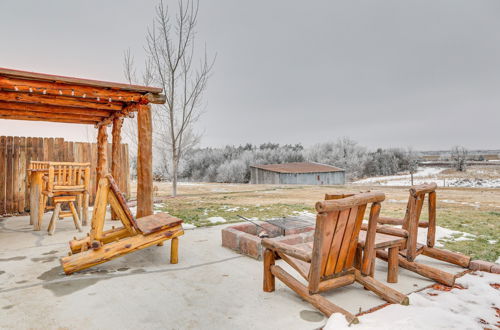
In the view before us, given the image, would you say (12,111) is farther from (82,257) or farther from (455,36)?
(455,36)

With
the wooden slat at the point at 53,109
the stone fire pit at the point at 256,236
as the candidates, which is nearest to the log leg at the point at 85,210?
the wooden slat at the point at 53,109

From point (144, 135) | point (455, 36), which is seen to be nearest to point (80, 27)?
point (144, 135)

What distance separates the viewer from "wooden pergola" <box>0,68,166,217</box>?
4152mm

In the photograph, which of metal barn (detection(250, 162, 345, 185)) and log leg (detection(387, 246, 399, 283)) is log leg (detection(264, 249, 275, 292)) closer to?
log leg (detection(387, 246, 399, 283))

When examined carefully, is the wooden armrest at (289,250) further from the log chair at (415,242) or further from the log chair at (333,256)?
the log chair at (415,242)

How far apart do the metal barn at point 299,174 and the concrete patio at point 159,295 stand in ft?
87.9

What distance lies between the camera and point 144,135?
16.6 feet

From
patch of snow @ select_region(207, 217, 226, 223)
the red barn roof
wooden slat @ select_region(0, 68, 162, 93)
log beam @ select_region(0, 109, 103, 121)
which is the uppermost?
log beam @ select_region(0, 109, 103, 121)

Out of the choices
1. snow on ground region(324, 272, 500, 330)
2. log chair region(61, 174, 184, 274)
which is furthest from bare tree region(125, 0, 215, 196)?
snow on ground region(324, 272, 500, 330)

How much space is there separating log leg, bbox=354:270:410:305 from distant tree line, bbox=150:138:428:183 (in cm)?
4070

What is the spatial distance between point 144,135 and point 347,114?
64752 millimetres

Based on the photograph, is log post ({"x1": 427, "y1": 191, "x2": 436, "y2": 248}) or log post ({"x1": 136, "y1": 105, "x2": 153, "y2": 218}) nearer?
log post ({"x1": 427, "y1": 191, "x2": 436, "y2": 248})

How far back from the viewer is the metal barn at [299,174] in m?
30.3

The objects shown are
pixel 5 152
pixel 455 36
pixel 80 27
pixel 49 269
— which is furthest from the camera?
pixel 455 36
